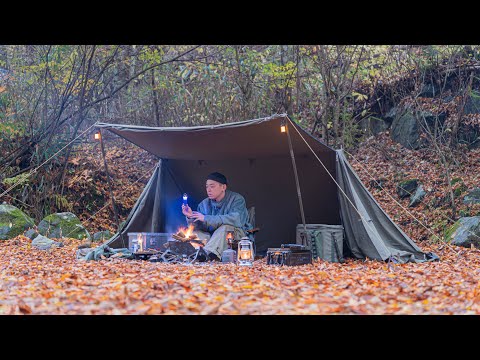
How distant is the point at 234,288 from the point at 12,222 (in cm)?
537

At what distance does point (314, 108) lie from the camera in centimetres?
1149

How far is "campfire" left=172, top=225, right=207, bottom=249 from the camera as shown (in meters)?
6.45

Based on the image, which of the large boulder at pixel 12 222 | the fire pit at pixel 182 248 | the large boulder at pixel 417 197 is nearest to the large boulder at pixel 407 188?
the large boulder at pixel 417 197

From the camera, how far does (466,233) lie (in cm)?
763

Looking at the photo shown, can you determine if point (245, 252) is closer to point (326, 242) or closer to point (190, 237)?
point (190, 237)

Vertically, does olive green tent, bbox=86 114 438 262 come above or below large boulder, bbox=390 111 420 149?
below

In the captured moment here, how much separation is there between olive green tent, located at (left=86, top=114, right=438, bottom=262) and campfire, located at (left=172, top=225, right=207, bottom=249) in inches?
30.8

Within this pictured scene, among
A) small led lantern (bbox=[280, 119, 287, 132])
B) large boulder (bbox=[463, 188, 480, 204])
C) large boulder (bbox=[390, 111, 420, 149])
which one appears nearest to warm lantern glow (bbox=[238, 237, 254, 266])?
→ small led lantern (bbox=[280, 119, 287, 132])

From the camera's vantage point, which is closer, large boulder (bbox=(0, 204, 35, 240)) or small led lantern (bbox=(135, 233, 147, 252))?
small led lantern (bbox=(135, 233, 147, 252))

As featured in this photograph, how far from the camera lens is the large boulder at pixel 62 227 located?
8625mm

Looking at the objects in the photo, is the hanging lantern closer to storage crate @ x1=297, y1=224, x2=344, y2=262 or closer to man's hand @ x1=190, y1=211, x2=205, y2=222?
man's hand @ x1=190, y1=211, x2=205, y2=222

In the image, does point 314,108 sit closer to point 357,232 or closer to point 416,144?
point 416,144

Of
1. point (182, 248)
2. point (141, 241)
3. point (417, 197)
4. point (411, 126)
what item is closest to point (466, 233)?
point (417, 197)
